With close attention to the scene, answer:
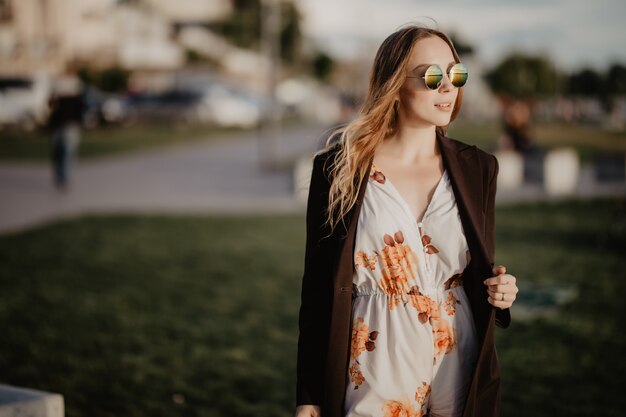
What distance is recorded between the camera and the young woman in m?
2.25

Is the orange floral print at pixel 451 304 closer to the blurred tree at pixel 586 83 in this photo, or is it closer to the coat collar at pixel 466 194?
the coat collar at pixel 466 194

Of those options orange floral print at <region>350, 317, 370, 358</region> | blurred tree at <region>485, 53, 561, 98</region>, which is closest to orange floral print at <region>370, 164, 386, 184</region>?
orange floral print at <region>350, 317, 370, 358</region>

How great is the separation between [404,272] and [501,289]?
0.31m

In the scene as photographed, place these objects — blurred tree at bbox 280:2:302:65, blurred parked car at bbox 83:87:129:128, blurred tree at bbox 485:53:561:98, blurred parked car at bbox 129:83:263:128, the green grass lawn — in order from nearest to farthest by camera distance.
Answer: the green grass lawn, blurred parked car at bbox 83:87:129:128, blurred parked car at bbox 129:83:263:128, blurred tree at bbox 280:2:302:65, blurred tree at bbox 485:53:561:98

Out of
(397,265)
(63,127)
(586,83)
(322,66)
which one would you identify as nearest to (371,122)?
(397,265)

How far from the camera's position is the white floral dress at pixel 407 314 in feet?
7.36

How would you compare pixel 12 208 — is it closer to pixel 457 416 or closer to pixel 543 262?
pixel 543 262

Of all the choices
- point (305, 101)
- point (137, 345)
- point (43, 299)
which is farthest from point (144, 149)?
point (305, 101)

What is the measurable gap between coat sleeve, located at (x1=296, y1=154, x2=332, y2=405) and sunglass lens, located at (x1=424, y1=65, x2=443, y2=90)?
0.47 meters

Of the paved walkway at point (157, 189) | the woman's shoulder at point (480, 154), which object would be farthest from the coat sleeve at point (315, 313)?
the paved walkway at point (157, 189)

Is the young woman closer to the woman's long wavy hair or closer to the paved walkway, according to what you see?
the woman's long wavy hair

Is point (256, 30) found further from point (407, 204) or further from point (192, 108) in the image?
point (407, 204)

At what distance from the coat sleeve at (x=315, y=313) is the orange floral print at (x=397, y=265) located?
19 centimetres

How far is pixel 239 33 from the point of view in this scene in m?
72.0
